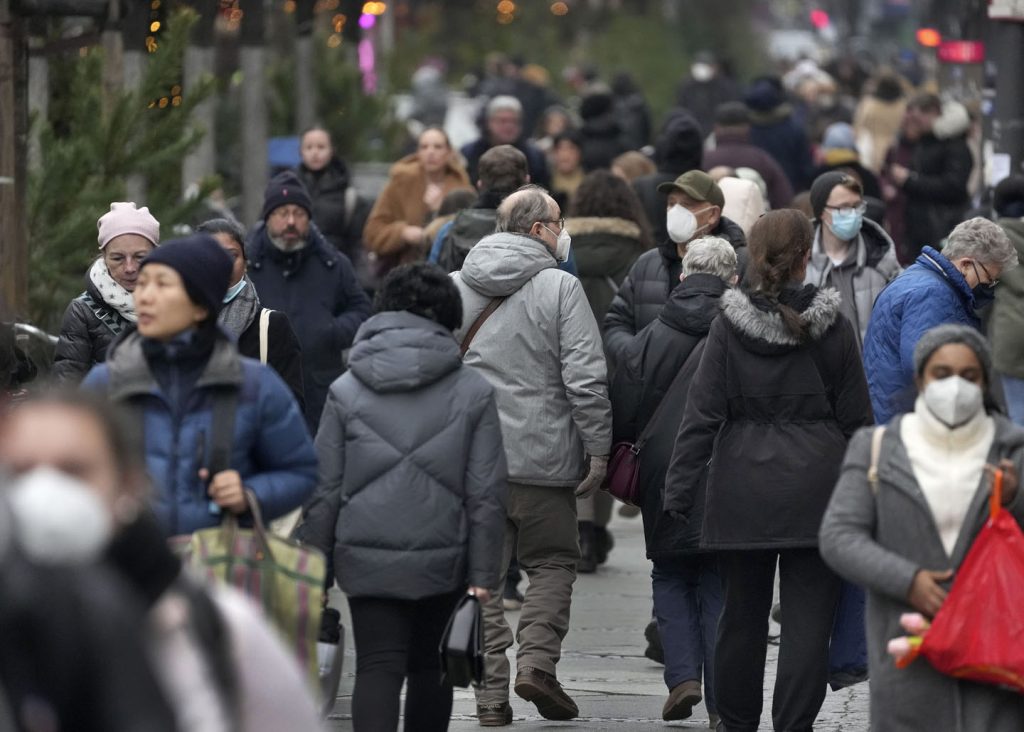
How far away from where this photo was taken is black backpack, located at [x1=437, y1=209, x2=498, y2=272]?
33.1 feet

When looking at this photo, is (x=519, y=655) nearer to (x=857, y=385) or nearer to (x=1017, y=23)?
(x=857, y=385)

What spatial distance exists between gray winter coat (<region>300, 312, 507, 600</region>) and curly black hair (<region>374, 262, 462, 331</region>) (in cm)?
10

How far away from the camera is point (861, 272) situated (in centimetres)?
998

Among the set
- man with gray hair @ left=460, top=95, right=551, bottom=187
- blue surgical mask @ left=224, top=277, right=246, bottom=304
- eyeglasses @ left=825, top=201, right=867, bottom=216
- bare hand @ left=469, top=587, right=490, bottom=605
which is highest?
man with gray hair @ left=460, top=95, right=551, bottom=187

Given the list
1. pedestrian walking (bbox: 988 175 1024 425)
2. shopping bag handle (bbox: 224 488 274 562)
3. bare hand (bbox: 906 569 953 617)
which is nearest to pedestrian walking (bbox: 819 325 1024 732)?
bare hand (bbox: 906 569 953 617)

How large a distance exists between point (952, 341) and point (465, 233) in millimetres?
4322

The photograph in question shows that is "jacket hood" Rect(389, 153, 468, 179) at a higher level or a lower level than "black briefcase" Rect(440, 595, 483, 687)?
higher

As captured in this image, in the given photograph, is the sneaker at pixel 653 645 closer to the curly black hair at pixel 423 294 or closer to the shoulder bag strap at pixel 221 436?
the curly black hair at pixel 423 294

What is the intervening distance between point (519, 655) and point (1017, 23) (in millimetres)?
5860

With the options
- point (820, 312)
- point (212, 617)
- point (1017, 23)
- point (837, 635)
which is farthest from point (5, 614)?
point (1017, 23)

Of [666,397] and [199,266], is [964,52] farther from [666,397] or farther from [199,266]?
[199,266]

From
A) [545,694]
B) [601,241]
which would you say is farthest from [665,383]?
[601,241]

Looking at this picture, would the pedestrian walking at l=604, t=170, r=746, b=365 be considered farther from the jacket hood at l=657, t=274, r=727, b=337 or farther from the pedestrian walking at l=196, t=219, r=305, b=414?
the pedestrian walking at l=196, t=219, r=305, b=414

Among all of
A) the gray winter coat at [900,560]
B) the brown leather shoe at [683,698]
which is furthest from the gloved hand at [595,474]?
the gray winter coat at [900,560]
